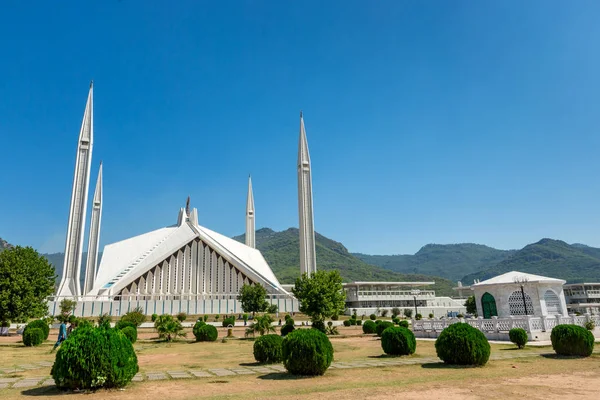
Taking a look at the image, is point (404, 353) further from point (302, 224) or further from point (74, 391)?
point (302, 224)

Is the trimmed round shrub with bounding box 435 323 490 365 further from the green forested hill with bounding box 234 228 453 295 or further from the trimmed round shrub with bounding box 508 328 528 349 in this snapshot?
the green forested hill with bounding box 234 228 453 295

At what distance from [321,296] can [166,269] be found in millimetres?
34758

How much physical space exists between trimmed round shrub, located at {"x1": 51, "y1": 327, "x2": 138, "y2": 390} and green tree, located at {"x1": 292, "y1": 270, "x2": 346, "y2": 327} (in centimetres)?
1879

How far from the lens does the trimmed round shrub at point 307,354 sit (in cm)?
918

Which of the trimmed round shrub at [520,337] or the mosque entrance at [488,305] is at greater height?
the mosque entrance at [488,305]

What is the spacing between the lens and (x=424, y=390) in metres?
7.52

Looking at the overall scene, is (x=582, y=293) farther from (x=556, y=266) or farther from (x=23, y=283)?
(x=556, y=266)

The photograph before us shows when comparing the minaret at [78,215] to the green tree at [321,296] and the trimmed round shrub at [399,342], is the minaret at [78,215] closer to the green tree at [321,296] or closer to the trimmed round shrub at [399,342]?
the green tree at [321,296]

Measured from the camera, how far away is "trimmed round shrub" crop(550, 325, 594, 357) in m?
11.9

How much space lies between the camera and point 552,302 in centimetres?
2302

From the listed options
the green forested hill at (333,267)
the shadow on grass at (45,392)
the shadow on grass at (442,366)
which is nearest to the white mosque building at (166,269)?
the shadow on grass at (45,392)

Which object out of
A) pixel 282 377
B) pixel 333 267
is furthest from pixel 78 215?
pixel 333 267

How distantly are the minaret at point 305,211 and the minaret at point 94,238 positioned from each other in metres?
28.3

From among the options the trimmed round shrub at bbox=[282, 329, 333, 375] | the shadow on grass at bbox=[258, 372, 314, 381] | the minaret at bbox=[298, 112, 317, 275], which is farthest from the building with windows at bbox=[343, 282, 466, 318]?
the trimmed round shrub at bbox=[282, 329, 333, 375]
